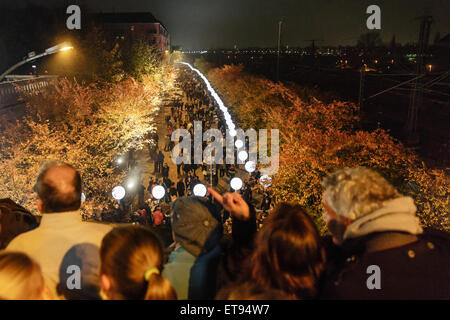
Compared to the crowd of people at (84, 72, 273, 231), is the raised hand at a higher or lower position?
higher

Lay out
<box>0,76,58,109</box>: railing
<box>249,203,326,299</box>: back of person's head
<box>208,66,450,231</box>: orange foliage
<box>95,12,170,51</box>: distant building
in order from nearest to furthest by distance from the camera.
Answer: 1. <box>249,203,326,299</box>: back of person's head
2. <box>208,66,450,231</box>: orange foliage
3. <box>0,76,58,109</box>: railing
4. <box>95,12,170,51</box>: distant building

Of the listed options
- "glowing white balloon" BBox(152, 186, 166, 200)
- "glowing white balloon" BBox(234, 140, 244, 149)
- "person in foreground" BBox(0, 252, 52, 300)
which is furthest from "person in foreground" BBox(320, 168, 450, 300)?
"glowing white balloon" BBox(234, 140, 244, 149)

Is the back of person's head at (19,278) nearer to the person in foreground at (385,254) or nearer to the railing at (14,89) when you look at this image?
the person in foreground at (385,254)

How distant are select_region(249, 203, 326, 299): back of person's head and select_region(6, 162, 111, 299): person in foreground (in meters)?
1.25

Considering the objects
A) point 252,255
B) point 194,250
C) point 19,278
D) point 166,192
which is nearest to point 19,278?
point 19,278

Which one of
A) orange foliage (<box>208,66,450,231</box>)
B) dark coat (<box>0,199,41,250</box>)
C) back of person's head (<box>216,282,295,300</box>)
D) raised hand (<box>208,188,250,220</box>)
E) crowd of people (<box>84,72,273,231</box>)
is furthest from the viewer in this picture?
crowd of people (<box>84,72,273,231</box>)

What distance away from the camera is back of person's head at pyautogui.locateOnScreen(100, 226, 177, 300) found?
1.89 metres

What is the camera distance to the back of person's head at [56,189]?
2.63 metres

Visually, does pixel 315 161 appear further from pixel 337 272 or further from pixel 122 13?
pixel 122 13

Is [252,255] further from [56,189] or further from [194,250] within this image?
[56,189]

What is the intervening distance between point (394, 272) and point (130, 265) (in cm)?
138

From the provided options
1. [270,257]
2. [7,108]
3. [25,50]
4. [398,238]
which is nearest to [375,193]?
[398,238]

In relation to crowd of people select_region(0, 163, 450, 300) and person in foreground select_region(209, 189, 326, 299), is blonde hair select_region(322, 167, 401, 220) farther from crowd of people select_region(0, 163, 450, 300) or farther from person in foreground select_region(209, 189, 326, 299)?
person in foreground select_region(209, 189, 326, 299)

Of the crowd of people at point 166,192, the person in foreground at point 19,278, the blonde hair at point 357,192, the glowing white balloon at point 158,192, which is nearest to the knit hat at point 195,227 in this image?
the blonde hair at point 357,192
